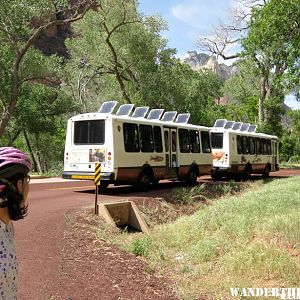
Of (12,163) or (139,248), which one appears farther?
(139,248)

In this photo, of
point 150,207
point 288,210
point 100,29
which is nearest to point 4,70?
point 100,29

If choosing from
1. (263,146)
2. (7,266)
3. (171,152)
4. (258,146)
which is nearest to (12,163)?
(7,266)

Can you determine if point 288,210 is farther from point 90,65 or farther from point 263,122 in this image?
point 263,122

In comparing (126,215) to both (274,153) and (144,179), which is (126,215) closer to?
(144,179)

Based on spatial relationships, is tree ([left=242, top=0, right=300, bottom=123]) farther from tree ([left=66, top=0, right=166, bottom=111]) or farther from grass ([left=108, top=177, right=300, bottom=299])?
tree ([left=66, top=0, right=166, bottom=111])

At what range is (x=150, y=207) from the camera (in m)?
14.1

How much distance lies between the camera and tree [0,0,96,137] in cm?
2267

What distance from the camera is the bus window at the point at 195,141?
69.4 ft

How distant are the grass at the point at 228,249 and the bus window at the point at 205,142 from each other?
32.9 feet

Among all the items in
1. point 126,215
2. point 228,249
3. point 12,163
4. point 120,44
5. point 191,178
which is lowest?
point 228,249

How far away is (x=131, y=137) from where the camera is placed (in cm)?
1675

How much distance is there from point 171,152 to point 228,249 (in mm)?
10749

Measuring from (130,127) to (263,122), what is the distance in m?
31.4

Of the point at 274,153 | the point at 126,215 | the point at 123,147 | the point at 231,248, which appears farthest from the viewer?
the point at 274,153
